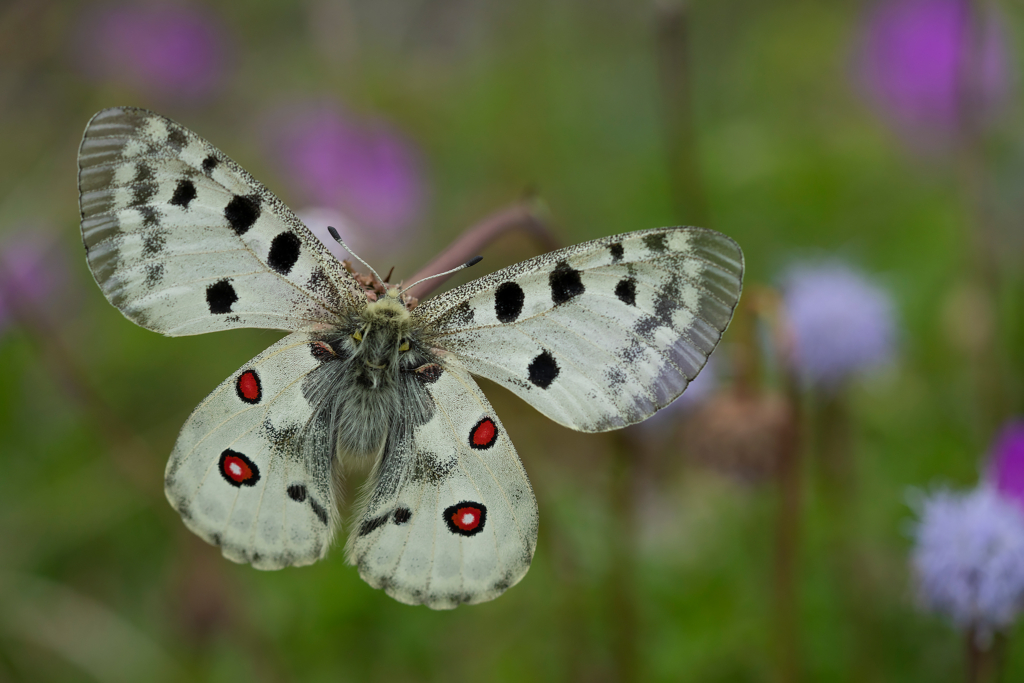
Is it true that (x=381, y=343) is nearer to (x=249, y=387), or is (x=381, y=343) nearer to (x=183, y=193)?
(x=249, y=387)

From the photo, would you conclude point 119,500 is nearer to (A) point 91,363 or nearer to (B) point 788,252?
(A) point 91,363

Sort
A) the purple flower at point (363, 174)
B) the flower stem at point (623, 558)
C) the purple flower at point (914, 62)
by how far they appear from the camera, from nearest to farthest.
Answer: the flower stem at point (623, 558) → the purple flower at point (363, 174) → the purple flower at point (914, 62)

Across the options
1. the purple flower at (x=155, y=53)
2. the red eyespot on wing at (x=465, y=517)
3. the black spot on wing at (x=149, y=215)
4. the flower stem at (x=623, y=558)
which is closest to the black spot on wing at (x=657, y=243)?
the red eyespot on wing at (x=465, y=517)

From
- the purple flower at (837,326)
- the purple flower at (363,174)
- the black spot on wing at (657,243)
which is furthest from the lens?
the purple flower at (363,174)

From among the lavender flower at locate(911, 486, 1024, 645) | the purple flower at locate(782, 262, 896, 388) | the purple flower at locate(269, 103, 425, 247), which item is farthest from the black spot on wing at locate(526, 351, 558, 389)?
the purple flower at locate(269, 103, 425, 247)

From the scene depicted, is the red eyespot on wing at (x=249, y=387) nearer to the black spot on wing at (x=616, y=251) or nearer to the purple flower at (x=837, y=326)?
the black spot on wing at (x=616, y=251)

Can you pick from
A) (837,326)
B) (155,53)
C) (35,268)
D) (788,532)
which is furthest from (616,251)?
(155,53)

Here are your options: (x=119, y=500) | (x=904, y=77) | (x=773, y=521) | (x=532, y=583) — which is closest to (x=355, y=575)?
(x=532, y=583)

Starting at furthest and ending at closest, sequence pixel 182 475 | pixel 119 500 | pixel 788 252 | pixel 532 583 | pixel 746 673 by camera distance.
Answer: pixel 788 252
pixel 119 500
pixel 532 583
pixel 746 673
pixel 182 475
